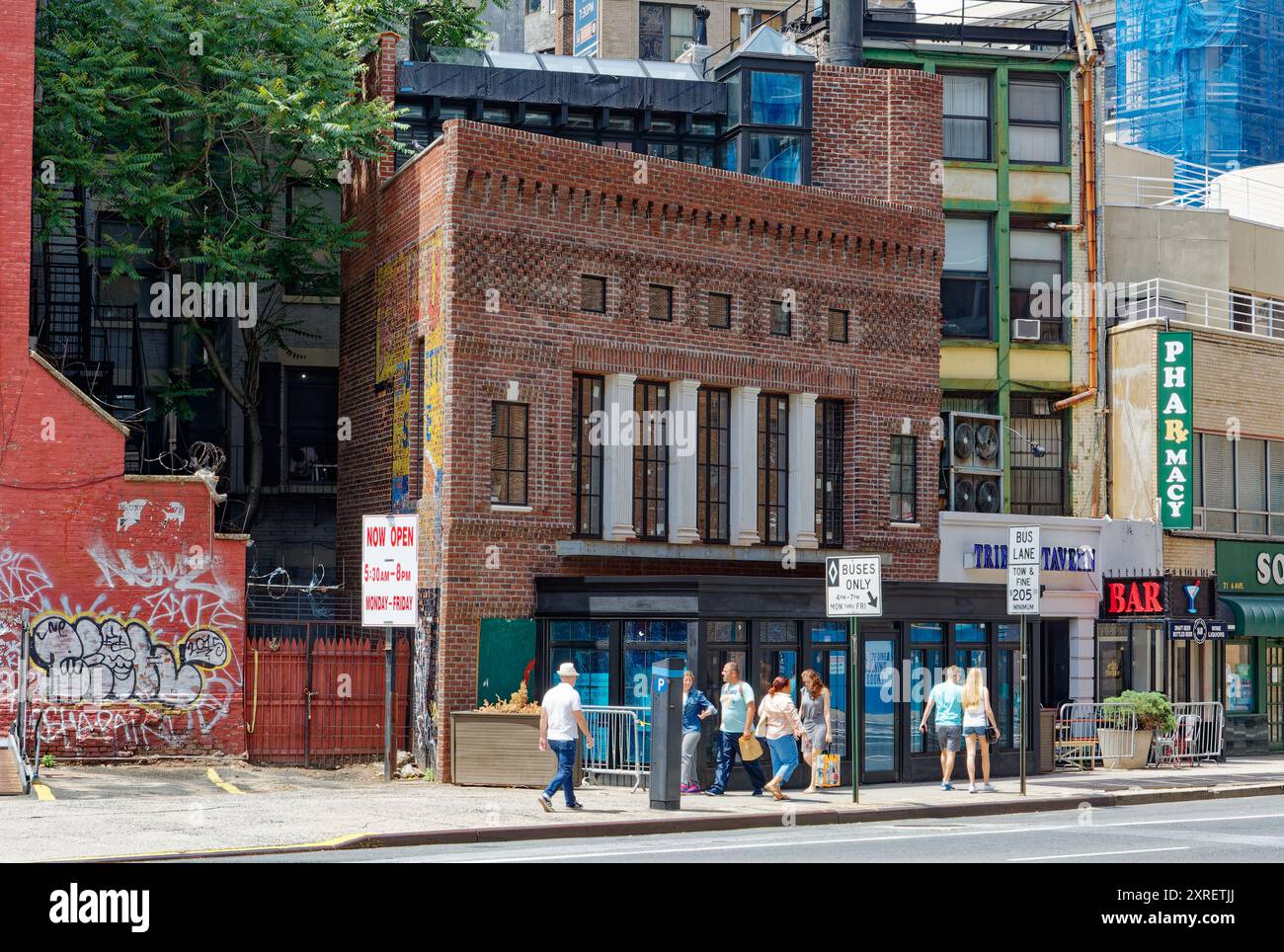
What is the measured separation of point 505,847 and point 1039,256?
22.0m

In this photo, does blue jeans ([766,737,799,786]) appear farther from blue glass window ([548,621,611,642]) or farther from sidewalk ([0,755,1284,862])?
blue glass window ([548,621,611,642])

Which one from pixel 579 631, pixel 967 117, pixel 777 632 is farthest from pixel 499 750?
pixel 967 117

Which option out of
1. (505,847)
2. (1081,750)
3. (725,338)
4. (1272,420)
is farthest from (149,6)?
(1272,420)

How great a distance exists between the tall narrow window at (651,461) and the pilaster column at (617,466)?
11.7 inches

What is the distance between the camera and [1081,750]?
98.8 ft

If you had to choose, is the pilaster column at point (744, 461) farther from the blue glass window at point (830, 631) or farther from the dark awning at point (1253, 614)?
the dark awning at point (1253, 614)

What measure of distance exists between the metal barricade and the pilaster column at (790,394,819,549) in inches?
230

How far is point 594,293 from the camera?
26.8m

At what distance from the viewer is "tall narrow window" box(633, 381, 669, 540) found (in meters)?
27.2

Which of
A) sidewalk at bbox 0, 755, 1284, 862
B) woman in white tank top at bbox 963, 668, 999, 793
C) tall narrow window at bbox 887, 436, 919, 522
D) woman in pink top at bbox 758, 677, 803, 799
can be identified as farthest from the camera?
tall narrow window at bbox 887, 436, 919, 522

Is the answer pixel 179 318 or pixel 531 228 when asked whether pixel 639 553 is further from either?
pixel 179 318

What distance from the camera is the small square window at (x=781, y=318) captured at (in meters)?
28.7

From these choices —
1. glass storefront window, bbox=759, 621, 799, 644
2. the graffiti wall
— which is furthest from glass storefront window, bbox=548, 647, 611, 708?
the graffiti wall

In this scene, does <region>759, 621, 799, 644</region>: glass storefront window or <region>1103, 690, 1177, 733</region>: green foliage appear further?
<region>1103, 690, 1177, 733</region>: green foliage
